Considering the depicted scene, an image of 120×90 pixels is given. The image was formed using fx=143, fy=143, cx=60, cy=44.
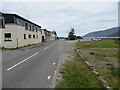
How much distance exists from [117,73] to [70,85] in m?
3.19

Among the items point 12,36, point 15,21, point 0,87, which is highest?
point 15,21

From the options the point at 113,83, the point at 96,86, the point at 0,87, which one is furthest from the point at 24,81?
the point at 113,83

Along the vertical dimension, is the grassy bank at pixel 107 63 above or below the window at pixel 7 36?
below

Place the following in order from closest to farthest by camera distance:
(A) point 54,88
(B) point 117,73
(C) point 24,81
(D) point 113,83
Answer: (A) point 54,88 → (D) point 113,83 → (C) point 24,81 → (B) point 117,73

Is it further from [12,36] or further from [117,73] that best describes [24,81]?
[12,36]

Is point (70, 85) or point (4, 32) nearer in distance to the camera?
point (70, 85)

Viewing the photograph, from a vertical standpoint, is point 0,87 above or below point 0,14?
below

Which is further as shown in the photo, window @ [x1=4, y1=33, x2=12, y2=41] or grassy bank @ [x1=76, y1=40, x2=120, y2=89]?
window @ [x1=4, y1=33, x2=12, y2=41]

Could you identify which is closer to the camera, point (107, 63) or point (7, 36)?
point (107, 63)

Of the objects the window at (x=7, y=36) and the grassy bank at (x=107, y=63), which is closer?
the grassy bank at (x=107, y=63)

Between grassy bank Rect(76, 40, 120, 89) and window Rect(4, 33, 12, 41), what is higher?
window Rect(4, 33, 12, 41)

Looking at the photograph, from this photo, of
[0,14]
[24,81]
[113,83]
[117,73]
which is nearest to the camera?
[113,83]

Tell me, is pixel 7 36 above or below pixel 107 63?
above

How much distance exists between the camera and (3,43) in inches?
1172
